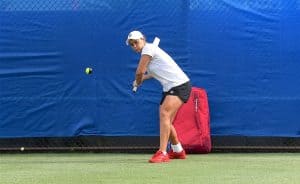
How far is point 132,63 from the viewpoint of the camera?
749 cm

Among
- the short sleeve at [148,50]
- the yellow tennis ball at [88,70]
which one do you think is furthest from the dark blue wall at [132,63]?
the short sleeve at [148,50]

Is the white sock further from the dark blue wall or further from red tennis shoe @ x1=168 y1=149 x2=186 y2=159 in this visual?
the dark blue wall

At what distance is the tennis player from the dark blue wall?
104cm

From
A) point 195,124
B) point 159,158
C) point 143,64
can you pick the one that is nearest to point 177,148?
point 159,158

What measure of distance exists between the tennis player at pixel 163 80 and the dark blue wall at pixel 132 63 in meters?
1.04

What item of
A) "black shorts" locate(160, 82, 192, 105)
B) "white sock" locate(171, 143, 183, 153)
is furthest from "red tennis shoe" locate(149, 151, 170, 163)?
"black shorts" locate(160, 82, 192, 105)

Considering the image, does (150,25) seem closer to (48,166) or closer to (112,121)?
(112,121)

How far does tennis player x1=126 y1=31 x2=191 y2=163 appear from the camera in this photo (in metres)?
6.29

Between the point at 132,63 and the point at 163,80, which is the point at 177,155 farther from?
the point at 132,63

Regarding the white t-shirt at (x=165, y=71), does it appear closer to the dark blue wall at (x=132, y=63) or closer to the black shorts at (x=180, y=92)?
A: the black shorts at (x=180, y=92)

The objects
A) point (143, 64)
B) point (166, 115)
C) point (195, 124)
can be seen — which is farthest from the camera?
point (195, 124)

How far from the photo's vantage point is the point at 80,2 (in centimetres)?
751

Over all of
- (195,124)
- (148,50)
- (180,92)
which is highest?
(148,50)

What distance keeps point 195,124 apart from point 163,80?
1.10m
